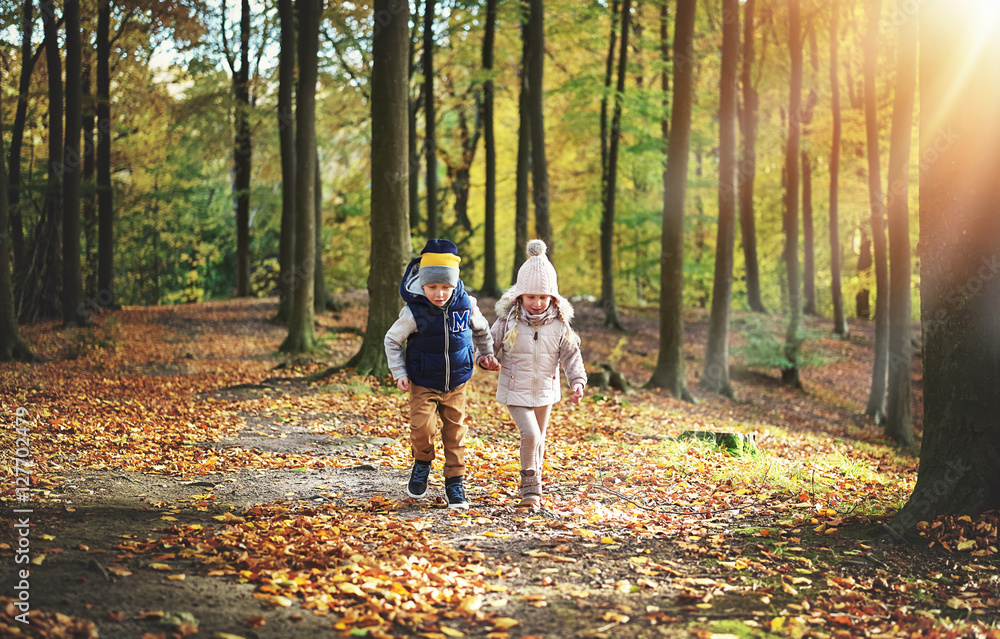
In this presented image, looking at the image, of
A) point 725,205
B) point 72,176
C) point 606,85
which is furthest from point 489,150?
point 72,176

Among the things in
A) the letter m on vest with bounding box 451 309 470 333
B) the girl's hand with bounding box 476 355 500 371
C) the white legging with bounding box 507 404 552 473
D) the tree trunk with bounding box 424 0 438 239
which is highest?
the tree trunk with bounding box 424 0 438 239

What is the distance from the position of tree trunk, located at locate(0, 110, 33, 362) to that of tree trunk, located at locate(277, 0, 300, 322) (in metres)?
4.86

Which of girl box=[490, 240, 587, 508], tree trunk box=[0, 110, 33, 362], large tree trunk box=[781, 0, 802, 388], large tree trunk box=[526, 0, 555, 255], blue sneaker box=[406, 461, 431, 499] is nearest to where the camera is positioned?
girl box=[490, 240, 587, 508]

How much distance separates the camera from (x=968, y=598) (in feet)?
13.1

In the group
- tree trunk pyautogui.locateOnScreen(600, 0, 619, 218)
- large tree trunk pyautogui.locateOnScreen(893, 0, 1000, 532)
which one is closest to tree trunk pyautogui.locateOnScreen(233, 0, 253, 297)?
tree trunk pyautogui.locateOnScreen(600, 0, 619, 218)

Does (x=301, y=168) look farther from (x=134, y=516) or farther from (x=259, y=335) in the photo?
(x=134, y=516)

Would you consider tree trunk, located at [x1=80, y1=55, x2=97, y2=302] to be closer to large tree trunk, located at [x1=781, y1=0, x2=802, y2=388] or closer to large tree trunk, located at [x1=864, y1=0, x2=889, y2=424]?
large tree trunk, located at [x1=781, y1=0, x2=802, y2=388]

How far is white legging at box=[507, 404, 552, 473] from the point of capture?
557cm

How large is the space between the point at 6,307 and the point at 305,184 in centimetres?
526

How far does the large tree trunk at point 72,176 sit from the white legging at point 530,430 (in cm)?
1487

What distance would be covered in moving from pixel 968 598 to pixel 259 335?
50.9 feet

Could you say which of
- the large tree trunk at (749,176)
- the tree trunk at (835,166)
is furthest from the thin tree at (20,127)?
the tree trunk at (835,166)

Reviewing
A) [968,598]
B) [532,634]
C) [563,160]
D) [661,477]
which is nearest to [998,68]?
[968,598]

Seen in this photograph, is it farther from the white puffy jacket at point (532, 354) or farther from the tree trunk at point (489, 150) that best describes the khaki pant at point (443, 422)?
the tree trunk at point (489, 150)
